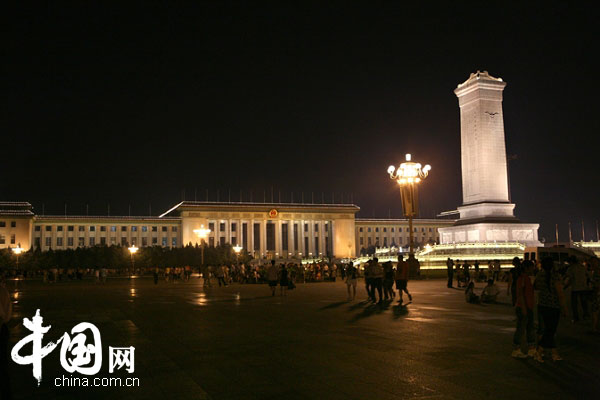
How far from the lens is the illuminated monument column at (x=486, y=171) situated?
162 feet

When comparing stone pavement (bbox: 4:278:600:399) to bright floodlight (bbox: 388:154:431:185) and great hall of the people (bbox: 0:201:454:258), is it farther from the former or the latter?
great hall of the people (bbox: 0:201:454:258)

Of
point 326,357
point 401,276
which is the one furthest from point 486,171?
point 326,357

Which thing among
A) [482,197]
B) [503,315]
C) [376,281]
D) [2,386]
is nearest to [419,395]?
[2,386]

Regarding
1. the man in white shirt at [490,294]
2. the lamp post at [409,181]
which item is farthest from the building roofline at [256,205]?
the man in white shirt at [490,294]

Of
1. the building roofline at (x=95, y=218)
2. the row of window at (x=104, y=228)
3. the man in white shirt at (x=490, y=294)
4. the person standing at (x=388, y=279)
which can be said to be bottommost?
the man in white shirt at (x=490, y=294)

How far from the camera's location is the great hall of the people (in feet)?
335

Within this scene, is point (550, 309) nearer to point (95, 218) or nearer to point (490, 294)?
point (490, 294)

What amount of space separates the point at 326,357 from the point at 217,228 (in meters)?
97.0

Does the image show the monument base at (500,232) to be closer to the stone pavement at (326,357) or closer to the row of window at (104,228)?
the stone pavement at (326,357)

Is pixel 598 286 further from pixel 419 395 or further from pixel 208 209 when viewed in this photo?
pixel 208 209

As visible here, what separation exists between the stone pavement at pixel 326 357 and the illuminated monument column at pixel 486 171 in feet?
113

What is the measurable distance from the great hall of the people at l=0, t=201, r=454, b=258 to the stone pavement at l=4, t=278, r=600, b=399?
8640cm

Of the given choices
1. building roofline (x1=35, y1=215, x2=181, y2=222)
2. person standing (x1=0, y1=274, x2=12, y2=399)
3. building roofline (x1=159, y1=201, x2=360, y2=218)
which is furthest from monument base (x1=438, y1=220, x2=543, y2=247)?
building roofline (x1=35, y1=215, x2=181, y2=222)

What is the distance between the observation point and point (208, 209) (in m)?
105
